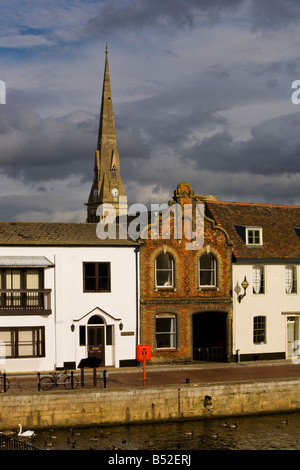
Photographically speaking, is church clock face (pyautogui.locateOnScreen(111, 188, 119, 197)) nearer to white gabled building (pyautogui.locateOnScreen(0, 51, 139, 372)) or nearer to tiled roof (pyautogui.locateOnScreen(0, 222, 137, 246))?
tiled roof (pyautogui.locateOnScreen(0, 222, 137, 246))

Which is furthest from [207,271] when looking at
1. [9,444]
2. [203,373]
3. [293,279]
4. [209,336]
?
[9,444]

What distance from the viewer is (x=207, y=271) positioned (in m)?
42.6

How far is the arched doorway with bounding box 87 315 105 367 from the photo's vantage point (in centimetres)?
3962

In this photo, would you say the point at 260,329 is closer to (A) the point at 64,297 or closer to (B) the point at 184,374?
(B) the point at 184,374

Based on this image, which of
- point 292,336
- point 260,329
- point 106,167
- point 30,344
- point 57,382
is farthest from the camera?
point 106,167

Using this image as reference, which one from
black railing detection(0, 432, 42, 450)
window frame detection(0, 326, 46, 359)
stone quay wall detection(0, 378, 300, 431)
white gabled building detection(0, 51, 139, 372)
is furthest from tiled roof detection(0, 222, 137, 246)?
black railing detection(0, 432, 42, 450)

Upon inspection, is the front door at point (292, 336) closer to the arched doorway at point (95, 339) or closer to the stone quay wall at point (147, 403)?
the stone quay wall at point (147, 403)

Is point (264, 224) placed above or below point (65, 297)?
above

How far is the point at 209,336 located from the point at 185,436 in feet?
46.1

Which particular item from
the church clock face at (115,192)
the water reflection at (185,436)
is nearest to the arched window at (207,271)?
the water reflection at (185,436)

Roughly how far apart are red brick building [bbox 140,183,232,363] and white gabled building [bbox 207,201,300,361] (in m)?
0.69

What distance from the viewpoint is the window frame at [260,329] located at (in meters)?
43.0

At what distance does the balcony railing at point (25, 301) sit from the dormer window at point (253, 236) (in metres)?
12.4
